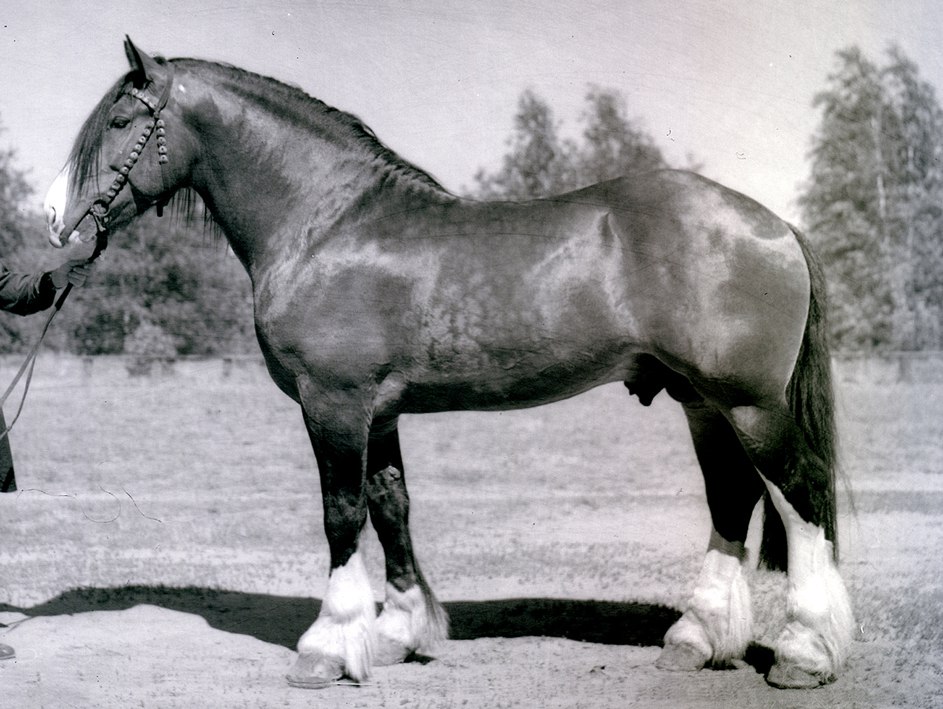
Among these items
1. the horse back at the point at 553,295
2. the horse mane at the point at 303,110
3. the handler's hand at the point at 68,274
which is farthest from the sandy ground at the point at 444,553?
the horse mane at the point at 303,110

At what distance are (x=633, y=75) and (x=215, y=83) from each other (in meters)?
2.16

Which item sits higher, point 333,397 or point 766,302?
point 766,302

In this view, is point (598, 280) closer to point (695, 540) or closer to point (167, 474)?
point (695, 540)

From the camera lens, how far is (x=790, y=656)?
3.84m

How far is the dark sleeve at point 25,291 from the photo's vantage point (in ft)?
13.7

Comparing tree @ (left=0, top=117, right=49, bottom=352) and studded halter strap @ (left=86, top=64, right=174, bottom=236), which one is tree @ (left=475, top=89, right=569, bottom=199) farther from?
tree @ (left=0, top=117, right=49, bottom=352)

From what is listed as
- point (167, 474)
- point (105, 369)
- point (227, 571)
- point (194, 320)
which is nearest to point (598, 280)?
point (227, 571)

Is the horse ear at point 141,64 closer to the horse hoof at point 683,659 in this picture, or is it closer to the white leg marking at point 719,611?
the white leg marking at point 719,611

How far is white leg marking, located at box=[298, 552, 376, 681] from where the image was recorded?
12.9 feet

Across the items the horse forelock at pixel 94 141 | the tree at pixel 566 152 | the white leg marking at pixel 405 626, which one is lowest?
the white leg marking at pixel 405 626

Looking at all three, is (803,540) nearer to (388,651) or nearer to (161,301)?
(388,651)

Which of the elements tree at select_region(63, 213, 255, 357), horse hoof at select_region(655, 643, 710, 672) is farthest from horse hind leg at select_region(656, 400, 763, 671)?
tree at select_region(63, 213, 255, 357)

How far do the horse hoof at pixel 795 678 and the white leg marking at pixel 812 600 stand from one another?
0.04ft

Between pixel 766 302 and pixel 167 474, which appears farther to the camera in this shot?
pixel 167 474
